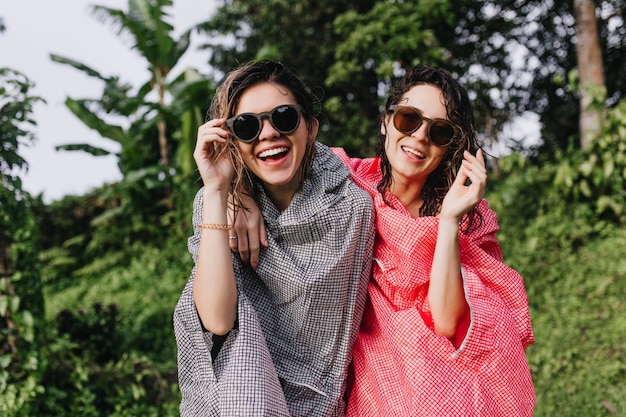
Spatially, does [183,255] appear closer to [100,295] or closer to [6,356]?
[100,295]

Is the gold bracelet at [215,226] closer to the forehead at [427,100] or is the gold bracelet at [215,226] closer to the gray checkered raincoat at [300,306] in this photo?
the gray checkered raincoat at [300,306]

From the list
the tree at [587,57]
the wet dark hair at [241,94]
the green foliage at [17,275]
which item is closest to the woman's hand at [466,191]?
the wet dark hair at [241,94]

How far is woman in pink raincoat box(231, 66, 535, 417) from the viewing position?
1.72m

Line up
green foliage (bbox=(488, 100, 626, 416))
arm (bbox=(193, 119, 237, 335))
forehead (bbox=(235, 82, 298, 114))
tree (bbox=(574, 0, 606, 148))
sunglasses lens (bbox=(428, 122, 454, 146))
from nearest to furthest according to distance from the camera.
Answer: arm (bbox=(193, 119, 237, 335))
forehead (bbox=(235, 82, 298, 114))
sunglasses lens (bbox=(428, 122, 454, 146))
green foliage (bbox=(488, 100, 626, 416))
tree (bbox=(574, 0, 606, 148))

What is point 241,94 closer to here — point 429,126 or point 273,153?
point 273,153

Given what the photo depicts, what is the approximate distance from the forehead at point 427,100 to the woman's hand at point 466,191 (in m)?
0.19

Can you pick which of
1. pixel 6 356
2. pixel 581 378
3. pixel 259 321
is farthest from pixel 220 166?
pixel 581 378

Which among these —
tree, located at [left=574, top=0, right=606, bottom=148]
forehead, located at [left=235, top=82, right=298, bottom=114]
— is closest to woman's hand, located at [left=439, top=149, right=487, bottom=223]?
forehead, located at [left=235, top=82, right=298, bottom=114]

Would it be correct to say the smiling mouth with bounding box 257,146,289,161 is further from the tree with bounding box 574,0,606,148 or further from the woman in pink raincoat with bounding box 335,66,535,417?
the tree with bounding box 574,0,606,148

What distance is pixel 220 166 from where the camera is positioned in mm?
1757

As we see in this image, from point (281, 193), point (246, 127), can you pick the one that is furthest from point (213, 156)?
point (281, 193)

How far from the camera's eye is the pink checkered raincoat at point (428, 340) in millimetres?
1717

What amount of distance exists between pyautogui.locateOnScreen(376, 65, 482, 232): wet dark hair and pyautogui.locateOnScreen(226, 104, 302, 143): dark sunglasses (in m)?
0.45

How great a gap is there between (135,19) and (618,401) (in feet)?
22.6
